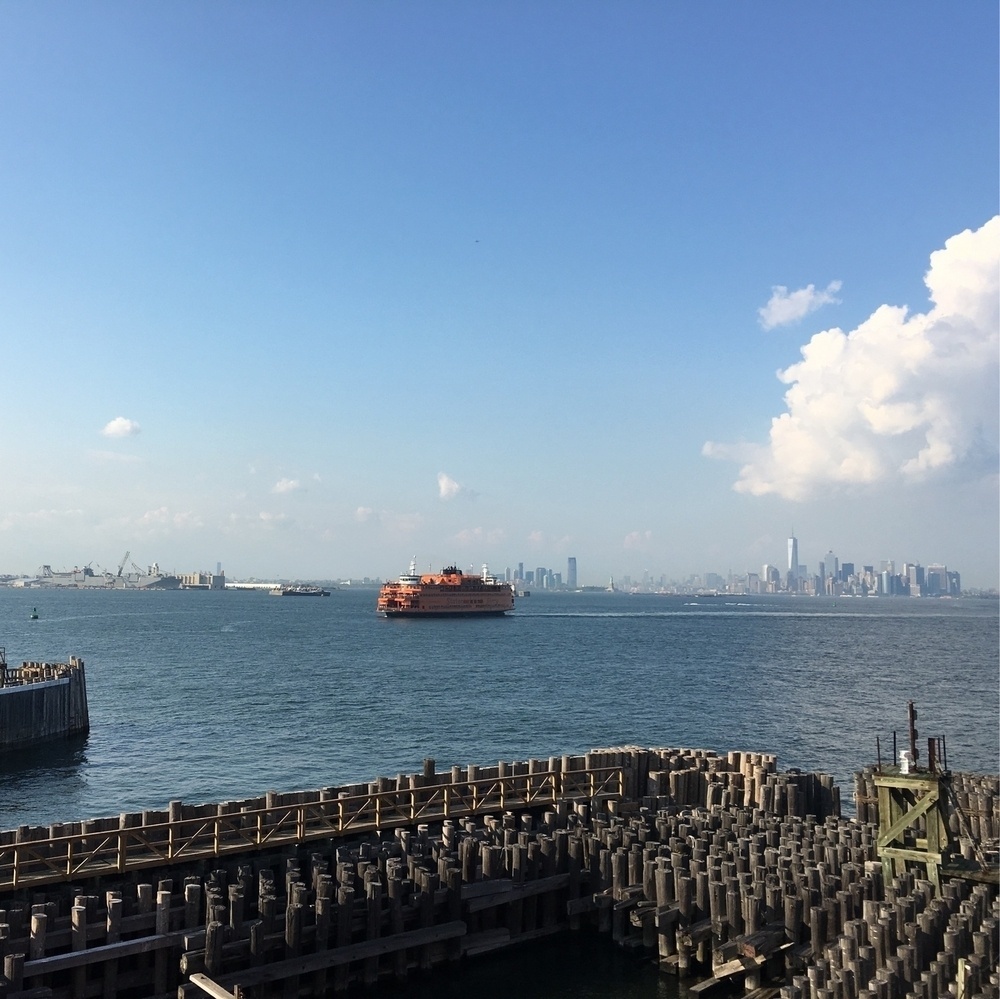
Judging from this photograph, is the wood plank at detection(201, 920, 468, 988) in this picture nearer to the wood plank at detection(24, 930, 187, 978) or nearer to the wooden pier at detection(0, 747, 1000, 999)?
the wooden pier at detection(0, 747, 1000, 999)

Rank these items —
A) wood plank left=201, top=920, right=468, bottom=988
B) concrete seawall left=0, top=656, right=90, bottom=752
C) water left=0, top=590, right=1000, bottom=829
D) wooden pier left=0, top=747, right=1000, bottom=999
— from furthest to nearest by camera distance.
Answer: concrete seawall left=0, top=656, right=90, bottom=752, water left=0, top=590, right=1000, bottom=829, wood plank left=201, top=920, right=468, bottom=988, wooden pier left=0, top=747, right=1000, bottom=999

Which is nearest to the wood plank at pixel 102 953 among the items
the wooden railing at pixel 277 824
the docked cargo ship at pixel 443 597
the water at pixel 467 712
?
the wooden railing at pixel 277 824

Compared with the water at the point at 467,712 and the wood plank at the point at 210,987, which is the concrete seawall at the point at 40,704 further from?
the wood plank at the point at 210,987

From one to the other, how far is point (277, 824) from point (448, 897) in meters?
3.96

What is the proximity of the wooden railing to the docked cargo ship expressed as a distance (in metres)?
147

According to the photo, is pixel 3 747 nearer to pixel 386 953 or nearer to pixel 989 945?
pixel 386 953

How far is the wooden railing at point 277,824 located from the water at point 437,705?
1814cm

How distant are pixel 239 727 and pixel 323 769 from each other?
514 inches

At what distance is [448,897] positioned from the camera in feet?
56.1

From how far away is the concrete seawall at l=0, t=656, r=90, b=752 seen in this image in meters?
42.6

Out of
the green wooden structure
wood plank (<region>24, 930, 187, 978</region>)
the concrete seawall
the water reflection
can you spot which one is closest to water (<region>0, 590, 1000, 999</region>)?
the water reflection

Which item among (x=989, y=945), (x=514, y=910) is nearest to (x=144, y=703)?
(x=514, y=910)

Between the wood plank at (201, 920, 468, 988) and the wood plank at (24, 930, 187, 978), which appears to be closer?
the wood plank at (24, 930, 187, 978)

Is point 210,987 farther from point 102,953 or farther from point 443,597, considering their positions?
point 443,597
